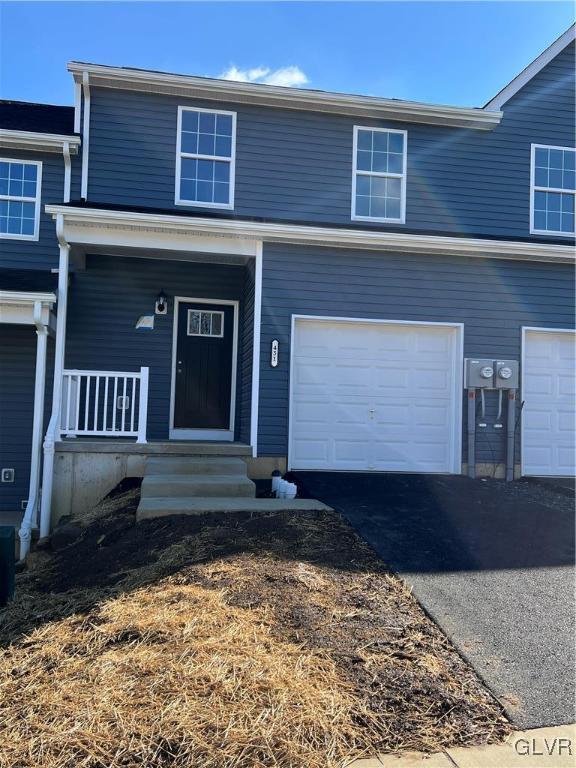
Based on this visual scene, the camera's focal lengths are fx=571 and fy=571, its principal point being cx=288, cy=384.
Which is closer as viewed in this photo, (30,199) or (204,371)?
(30,199)

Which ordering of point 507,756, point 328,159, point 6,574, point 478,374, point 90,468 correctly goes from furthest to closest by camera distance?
point 328,159 < point 478,374 < point 90,468 < point 6,574 < point 507,756

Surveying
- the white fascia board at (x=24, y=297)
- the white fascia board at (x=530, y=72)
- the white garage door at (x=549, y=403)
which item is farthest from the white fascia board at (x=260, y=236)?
the white fascia board at (x=530, y=72)

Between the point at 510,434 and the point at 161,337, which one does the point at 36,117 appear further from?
the point at 510,434

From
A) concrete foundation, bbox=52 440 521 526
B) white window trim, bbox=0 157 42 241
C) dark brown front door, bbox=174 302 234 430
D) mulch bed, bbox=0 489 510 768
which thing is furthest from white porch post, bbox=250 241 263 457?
white window trim, bbox=0 157 42 241

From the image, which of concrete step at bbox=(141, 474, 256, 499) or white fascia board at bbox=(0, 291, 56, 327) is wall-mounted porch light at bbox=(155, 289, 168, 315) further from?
concrete step at bbox=(141, 474, 256, 499)

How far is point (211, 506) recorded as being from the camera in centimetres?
530

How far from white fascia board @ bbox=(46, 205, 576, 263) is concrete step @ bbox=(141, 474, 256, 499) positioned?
304cm

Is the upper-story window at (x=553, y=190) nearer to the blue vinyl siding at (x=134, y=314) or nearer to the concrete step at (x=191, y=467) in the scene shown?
the blue vinyl siding at (x=134, y=314)

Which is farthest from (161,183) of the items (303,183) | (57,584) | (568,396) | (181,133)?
(568,396)

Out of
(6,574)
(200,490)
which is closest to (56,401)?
(200,490)

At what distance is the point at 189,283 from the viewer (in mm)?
8719

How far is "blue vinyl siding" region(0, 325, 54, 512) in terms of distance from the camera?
8.48m

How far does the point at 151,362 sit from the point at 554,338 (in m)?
5.97

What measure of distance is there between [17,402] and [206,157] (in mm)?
4674
